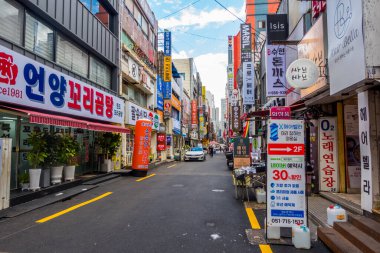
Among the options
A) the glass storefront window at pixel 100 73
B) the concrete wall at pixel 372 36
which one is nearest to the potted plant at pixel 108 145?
the glass storefront window at pixel 100 73

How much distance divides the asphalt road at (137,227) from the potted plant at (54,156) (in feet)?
5.33

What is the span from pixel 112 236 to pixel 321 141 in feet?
24.4

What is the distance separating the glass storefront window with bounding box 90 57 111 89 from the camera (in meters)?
16.5

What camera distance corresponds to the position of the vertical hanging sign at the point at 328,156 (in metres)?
9.48

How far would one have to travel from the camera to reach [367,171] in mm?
6375

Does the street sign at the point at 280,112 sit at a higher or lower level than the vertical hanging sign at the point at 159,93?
lower

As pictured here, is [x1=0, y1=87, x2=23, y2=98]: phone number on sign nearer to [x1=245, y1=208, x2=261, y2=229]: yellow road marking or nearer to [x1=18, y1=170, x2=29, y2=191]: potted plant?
[x1=18, y1=170, x2=29, y2=191]: potted plant

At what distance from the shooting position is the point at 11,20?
9719 millimetres

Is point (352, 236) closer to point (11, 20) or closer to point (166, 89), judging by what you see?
point (11, 20)

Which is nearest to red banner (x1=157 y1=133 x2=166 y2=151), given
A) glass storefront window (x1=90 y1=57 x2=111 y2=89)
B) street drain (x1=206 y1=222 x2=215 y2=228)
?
glass storefront window (x1=90 y1=57 x2=111 y2=89)

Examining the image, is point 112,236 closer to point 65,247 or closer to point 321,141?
point 65,247

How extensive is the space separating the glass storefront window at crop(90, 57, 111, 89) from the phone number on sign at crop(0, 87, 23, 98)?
283 inches

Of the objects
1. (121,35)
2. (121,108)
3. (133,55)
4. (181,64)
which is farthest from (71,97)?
(181,64)

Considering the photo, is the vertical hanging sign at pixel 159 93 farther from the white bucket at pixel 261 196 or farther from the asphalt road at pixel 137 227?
the white bucket at pixel 261 196
